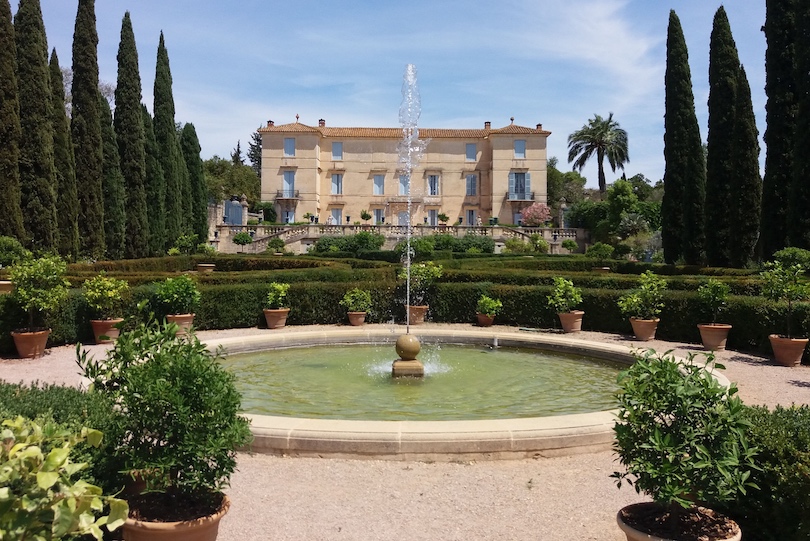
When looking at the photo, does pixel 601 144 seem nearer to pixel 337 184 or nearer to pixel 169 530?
pixel 337 184

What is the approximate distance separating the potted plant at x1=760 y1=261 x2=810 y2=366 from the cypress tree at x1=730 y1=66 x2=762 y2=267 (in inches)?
378

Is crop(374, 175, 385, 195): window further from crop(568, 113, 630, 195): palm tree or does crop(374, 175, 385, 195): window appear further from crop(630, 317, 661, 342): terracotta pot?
crop(630, 317, 661, 342): terracotta pot

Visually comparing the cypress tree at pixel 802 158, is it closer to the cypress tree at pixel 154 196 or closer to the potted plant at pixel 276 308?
the potted plant at pixel 276 308

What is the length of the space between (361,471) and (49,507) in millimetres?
2970

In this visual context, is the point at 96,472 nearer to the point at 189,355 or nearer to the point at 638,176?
the point at 189,355

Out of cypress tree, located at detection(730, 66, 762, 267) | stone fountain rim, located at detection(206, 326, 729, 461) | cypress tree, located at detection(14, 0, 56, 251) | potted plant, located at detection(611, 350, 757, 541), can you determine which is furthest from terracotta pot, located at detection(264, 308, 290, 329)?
Answer: cypress tree, located at detection(730, 66, 762, 267)

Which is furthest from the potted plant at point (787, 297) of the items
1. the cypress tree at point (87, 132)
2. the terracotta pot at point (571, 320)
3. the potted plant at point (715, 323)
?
the cypress tree at point (87, 132)

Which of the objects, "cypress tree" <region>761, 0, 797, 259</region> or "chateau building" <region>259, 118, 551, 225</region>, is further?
"chateau building" <region>259, 118, 551, 225</region>

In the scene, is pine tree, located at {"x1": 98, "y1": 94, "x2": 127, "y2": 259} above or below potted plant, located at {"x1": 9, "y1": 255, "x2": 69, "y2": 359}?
above

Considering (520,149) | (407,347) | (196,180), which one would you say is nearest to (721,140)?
(407,347)

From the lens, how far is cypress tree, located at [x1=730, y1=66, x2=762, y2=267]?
18859 millimetres

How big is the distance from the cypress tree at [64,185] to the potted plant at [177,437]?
1868 centimetres

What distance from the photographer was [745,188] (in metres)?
19.0

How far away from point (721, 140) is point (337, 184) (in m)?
34.2
